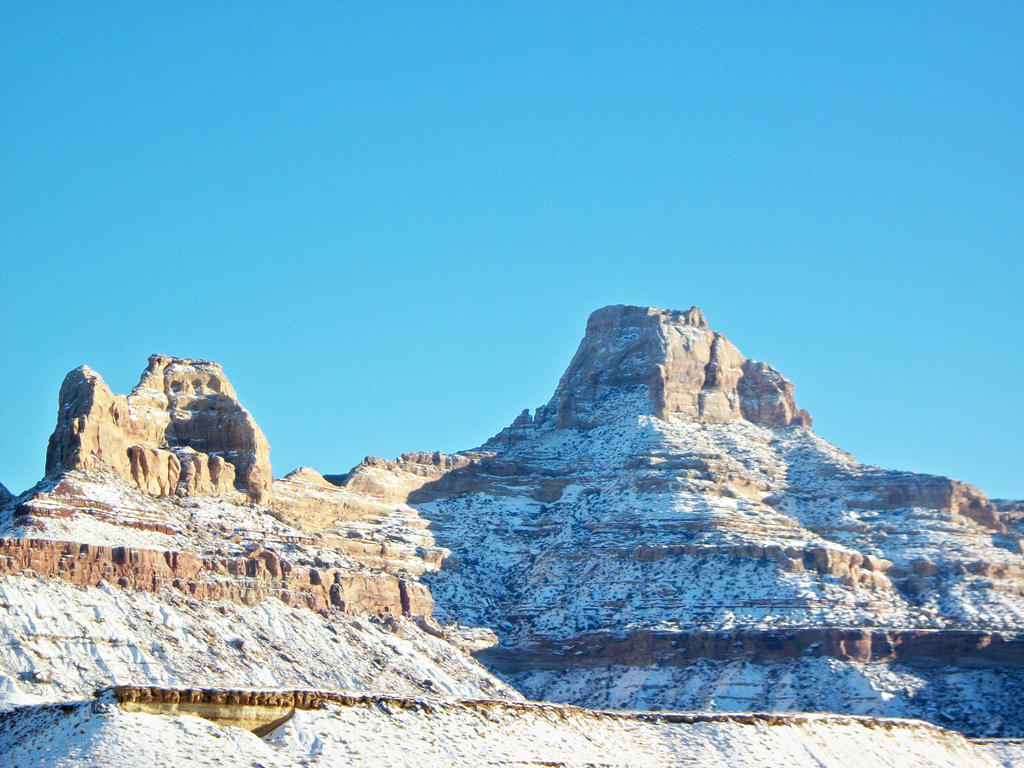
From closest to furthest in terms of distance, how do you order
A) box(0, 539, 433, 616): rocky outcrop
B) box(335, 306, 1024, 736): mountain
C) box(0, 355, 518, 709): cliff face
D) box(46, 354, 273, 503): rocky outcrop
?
box(0, 355, 518, 709): cliff face → box(0, 539, 433, 616): rocky outcrop → box(46, 354, 273, 503): rocky outcrop → box(335, 306, 1024, 736): mountain

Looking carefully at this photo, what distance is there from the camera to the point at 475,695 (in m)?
143

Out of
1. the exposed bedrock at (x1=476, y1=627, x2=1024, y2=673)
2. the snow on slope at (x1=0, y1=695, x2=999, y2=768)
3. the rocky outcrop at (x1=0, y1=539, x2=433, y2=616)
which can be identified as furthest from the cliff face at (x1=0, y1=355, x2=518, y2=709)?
the snow on slope at (x1=0, y1=695, x2=999, y2=768)

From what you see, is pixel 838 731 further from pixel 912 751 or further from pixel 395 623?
pixel 395 623

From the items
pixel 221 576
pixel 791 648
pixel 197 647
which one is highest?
pixel 791 648

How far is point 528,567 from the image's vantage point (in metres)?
178

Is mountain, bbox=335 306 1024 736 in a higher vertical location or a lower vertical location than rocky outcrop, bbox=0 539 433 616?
higher

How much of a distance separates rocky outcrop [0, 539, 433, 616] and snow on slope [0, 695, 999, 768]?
154 feet

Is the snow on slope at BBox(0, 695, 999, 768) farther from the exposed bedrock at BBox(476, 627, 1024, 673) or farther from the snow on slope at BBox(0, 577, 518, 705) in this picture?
the exposed bedrock at BBox(476, 627, 1024, 673)

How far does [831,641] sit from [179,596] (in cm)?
5517

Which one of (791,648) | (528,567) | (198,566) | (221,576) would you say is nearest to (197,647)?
(198,566)

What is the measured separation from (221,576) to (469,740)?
2251 inches

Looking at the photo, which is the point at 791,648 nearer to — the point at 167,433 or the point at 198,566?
the point at 198,566

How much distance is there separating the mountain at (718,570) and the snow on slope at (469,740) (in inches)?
1799

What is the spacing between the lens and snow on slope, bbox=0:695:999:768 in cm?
7412
